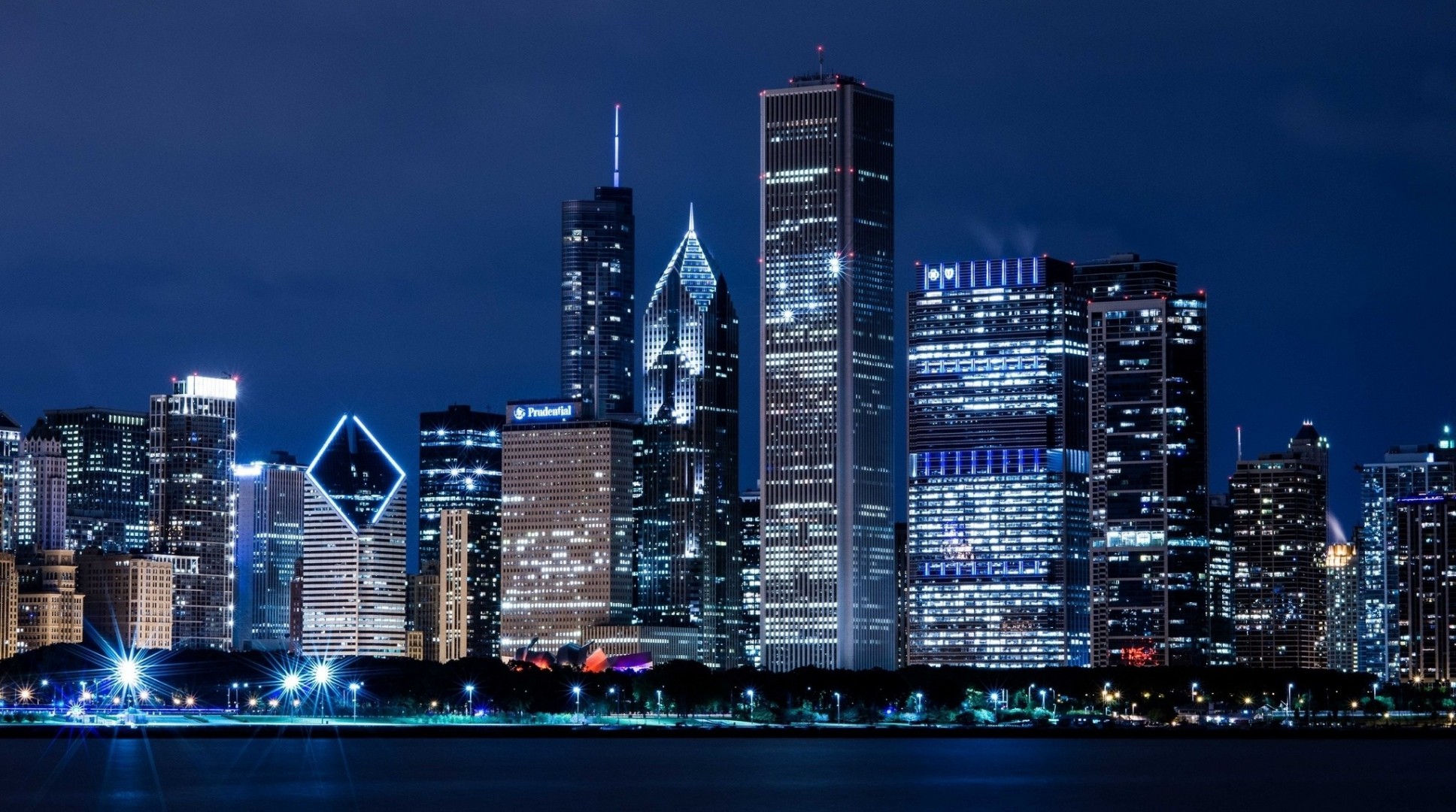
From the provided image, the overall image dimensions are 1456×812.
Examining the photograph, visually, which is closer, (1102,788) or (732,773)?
(1102,788)

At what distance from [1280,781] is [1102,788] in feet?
48.6

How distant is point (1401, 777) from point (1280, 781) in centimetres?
1249

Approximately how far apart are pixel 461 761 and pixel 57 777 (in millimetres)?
34092

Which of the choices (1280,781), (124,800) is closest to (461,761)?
(124,800)

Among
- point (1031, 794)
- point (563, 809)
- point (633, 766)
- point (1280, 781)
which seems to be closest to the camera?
point (563, 809)

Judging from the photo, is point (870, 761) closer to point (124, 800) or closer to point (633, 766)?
point (633, 766)

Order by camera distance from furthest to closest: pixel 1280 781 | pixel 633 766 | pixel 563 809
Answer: pixel 633 766 → pixel 1280 781 → pixel 563 809

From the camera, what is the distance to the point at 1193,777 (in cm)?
17800

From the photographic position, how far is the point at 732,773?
18012 cm

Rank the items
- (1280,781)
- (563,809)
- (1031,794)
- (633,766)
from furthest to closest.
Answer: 1. (633,766)
2. (1280,781)
3. (1031,794)
4. (563,809)

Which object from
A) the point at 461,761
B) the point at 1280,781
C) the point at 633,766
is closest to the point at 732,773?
the point at 633,766

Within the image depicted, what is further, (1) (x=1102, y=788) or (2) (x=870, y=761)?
(2) (x=870, y=761)

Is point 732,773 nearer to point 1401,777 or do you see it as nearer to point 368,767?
point 368,767

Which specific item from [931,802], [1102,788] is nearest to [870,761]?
[1102,788]
